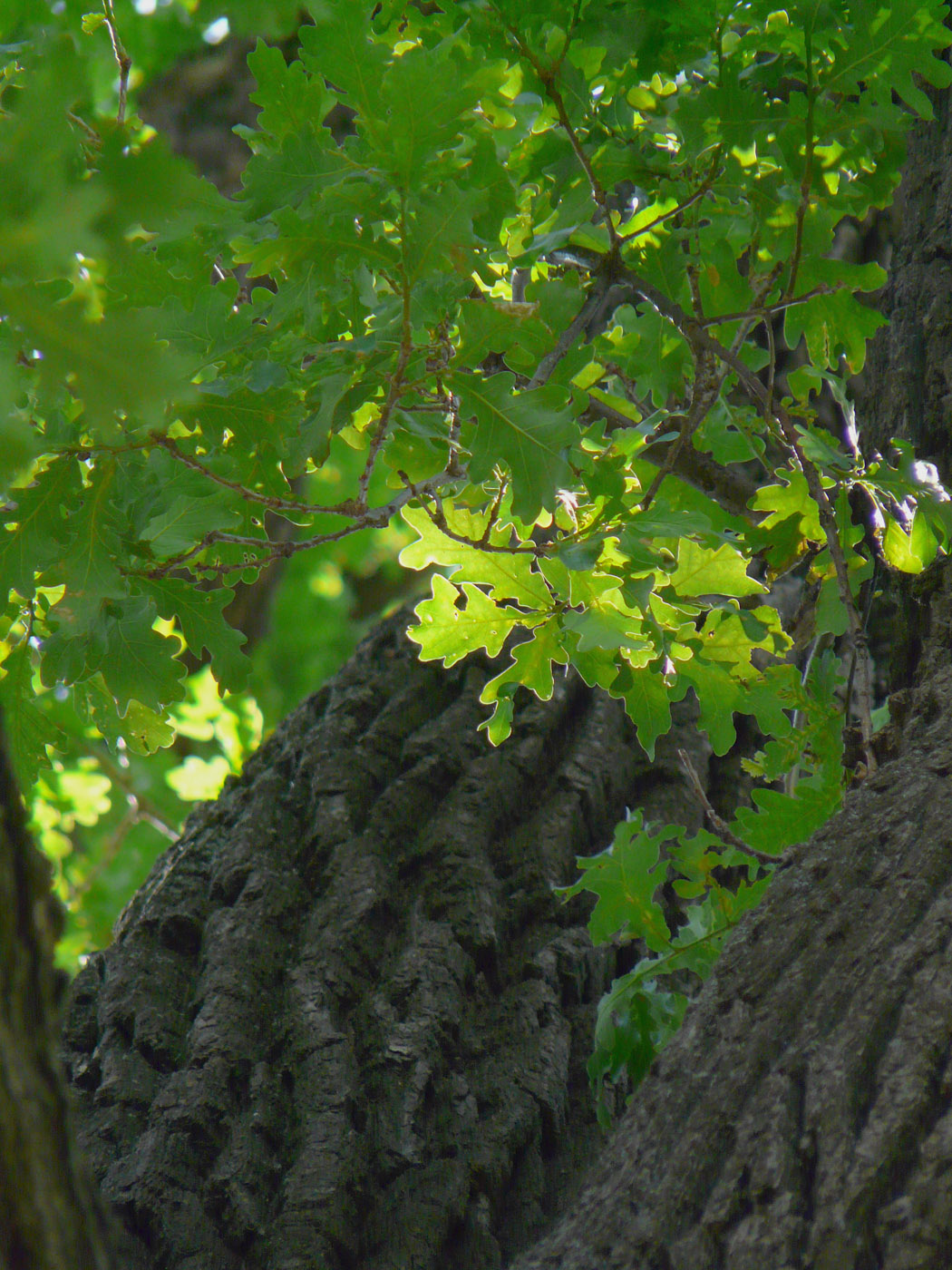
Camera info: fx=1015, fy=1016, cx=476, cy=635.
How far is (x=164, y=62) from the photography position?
6020 mm

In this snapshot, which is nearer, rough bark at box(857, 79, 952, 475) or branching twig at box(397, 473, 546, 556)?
branching twig at box(397, 473, 546, 556)

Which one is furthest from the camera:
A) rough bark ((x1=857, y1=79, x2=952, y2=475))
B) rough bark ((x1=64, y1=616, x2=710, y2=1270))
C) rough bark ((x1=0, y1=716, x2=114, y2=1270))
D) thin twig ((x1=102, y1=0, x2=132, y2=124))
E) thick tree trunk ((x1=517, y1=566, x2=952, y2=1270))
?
rough bark ((x1=857, y1=79, x2=952, y2=475))

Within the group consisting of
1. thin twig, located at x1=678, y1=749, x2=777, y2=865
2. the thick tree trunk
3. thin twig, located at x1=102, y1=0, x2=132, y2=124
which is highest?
thin twig, located at x1=102, y1=0, x2=132, y2=124

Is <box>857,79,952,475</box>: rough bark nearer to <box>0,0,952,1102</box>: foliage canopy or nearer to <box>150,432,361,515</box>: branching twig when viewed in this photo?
<box>0,0,952,1102</box>: foliage canopy

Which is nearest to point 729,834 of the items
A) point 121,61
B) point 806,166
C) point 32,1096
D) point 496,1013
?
point 496,1013

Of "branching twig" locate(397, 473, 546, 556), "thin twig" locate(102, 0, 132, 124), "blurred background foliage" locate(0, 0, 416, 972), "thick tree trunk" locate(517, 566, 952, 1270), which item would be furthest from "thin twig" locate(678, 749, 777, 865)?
"thin twig" locate(102, 0, 132, 124)

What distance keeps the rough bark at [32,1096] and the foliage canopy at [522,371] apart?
1.82 ft

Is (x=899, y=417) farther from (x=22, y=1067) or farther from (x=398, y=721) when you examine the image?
(x=22, y=1067)

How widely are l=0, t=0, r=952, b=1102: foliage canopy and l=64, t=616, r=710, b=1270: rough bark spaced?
306mm

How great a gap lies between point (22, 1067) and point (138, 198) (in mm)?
606

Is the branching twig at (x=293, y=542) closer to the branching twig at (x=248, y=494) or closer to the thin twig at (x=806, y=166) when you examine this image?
the branching twig at (x=248, y=494)

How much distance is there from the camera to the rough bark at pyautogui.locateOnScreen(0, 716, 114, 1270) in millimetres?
666

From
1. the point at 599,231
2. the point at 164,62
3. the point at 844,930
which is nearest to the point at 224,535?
the point at 599,231

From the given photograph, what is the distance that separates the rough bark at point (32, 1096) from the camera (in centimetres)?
67
